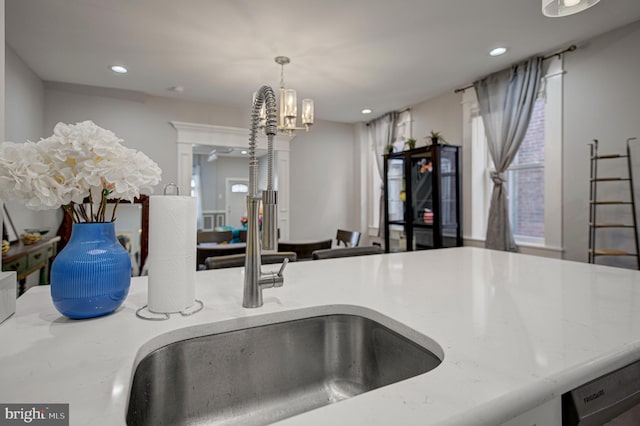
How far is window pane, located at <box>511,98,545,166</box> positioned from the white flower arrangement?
3.55 metres

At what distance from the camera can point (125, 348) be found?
0.60m

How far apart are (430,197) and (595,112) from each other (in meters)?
1.58

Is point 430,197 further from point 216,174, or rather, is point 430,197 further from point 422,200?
point 216,174

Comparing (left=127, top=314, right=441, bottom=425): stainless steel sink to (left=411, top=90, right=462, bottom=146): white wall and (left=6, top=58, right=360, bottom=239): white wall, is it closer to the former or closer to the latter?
(left=411, top=90, right=462, bottom=146): white wall

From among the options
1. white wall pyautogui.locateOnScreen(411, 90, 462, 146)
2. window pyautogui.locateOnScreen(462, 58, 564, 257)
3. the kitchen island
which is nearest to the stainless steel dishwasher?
the kitchen island

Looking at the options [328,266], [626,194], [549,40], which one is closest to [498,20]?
[549,40]

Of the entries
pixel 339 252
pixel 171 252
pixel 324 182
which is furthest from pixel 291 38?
pixel 324 182

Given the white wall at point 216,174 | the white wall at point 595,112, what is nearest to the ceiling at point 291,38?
the white wall at point 595,112

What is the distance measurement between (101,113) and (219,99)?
4.64ft

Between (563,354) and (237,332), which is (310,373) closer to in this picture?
(237,332)

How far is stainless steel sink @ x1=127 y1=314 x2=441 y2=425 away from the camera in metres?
0.67

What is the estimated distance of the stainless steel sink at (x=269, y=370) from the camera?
667mm

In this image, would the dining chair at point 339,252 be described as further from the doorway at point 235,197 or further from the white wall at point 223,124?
the doorway at point 235,197

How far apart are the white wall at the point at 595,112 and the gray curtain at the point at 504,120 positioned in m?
0.30
